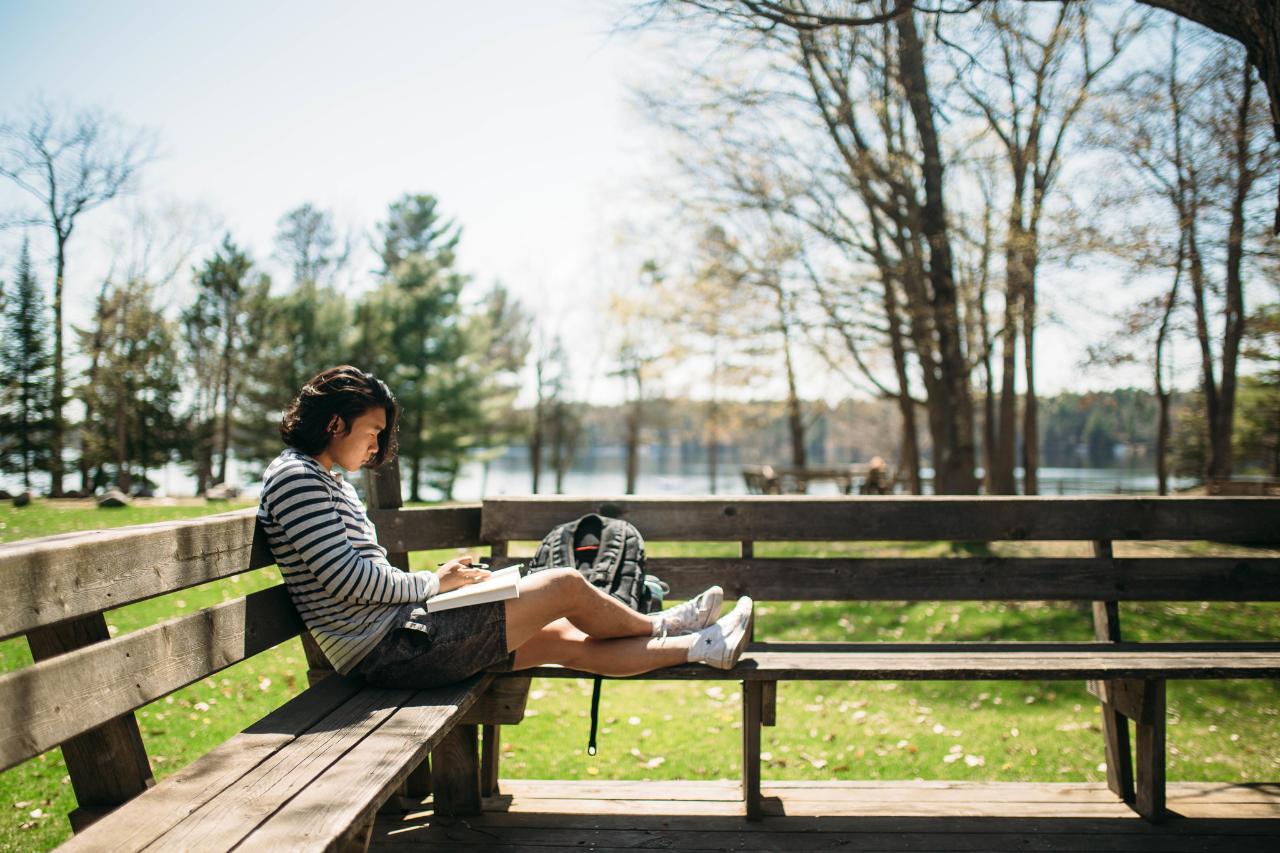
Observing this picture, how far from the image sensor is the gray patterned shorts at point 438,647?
268cm

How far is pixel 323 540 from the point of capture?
2.60m

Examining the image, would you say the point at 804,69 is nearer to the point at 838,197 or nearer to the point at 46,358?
the point at 838,197

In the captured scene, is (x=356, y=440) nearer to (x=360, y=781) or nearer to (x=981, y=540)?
(x=360, y=781)

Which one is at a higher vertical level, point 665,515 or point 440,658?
point 665,515

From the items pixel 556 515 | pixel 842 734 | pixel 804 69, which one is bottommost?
pixel 842 734

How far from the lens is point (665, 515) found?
380cm

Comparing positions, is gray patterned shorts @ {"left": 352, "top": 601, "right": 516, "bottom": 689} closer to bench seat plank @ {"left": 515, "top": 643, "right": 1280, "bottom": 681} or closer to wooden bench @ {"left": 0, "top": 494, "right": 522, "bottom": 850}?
wooden bench @ {"left": 0, "top": 494, "right": 522, "bottom": 850}

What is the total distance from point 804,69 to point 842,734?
895 cm

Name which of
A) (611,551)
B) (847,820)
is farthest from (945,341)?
(847,820)

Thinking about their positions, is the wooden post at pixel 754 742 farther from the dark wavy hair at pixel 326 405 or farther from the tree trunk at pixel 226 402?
the tree trunk at pixel 226 402

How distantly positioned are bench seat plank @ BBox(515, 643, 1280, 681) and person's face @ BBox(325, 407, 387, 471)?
2.97 feet

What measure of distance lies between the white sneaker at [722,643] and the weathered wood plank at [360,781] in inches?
31.4

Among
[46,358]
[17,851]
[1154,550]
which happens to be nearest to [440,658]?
Answer: [17,851]

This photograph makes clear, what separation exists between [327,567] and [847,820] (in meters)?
1.94
